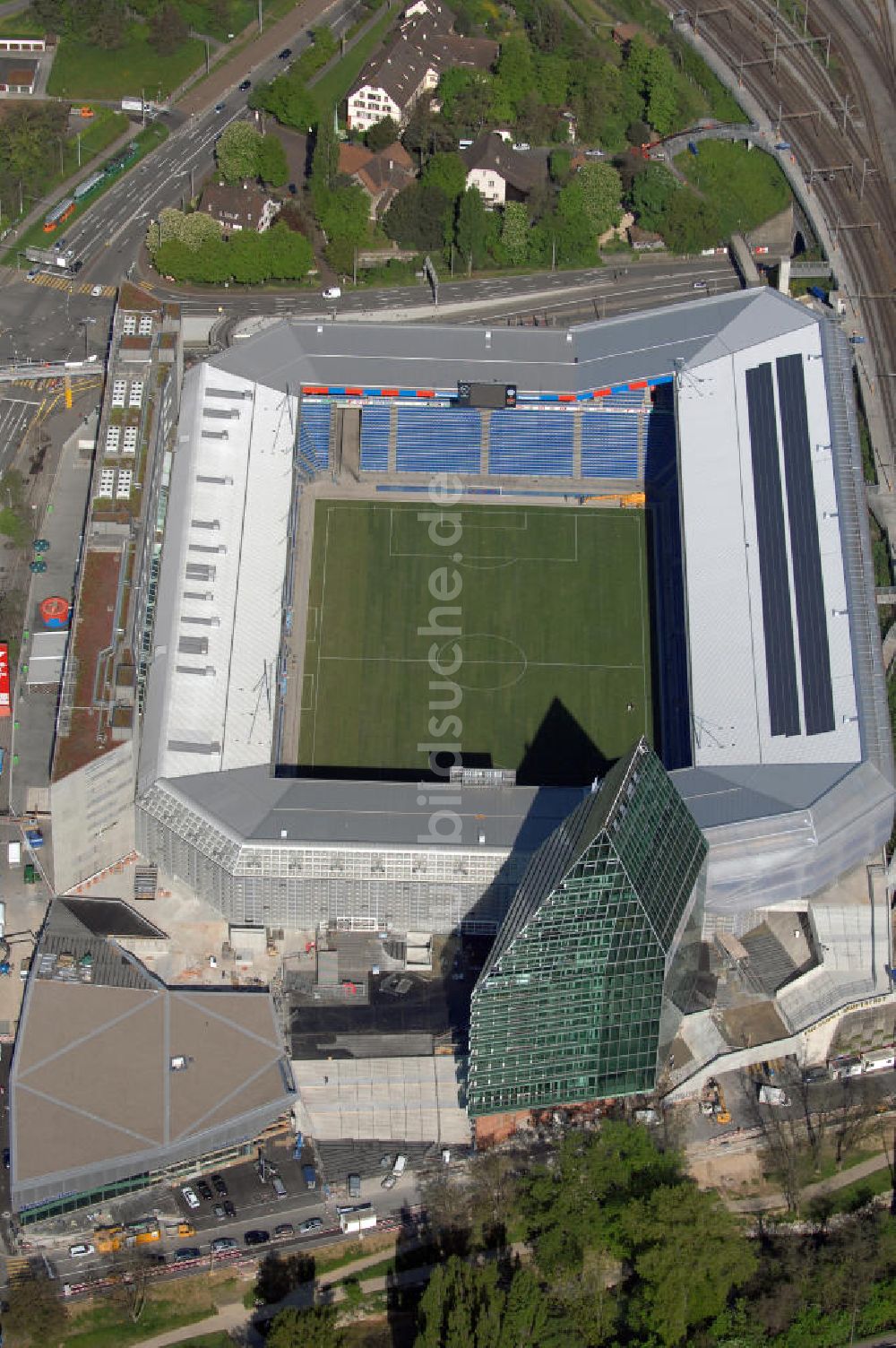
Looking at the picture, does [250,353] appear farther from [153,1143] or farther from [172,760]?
[153,1143]

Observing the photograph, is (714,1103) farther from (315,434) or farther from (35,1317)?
(315,434)

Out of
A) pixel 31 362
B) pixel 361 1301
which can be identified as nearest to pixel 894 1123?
pixel 361 1301

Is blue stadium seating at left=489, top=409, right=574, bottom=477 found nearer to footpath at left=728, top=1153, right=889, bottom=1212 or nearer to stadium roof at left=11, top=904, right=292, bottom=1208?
stadium roof at left=11, top=904, right=292, bottom=1208

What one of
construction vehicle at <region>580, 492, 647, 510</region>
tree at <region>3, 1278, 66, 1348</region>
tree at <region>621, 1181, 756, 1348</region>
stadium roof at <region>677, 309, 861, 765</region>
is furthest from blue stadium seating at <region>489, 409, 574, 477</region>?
tree at <region>3, 1278, 66, 1348</region>

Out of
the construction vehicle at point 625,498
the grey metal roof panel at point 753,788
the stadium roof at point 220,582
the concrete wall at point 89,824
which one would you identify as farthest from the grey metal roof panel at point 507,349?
the grey metal roof panel at point 753,788

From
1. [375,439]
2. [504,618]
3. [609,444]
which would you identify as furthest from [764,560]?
[375,439]

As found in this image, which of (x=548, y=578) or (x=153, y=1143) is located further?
(x=548, y=578)

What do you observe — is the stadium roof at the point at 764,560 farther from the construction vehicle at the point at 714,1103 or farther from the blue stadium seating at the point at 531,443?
the construction vehicle at the point at 714,1103
